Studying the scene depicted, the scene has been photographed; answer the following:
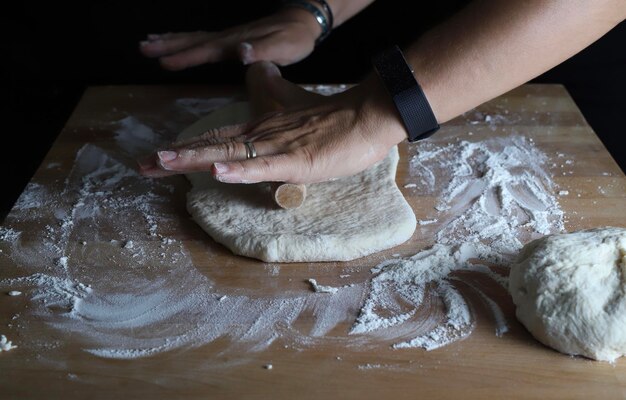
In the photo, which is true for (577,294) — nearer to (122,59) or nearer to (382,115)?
(382,115)

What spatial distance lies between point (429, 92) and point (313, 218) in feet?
1.19

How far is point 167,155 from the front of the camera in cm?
141

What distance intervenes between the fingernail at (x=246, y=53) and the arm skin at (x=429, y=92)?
0.50 m

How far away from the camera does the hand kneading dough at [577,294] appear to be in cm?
116

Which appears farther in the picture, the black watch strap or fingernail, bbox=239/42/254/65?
fingernail, bbox=239/42/254/65

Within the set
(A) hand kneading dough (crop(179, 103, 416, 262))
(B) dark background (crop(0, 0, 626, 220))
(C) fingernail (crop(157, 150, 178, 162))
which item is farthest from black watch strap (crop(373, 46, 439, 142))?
(B) dark background (crop(0, 0, 626, 220))

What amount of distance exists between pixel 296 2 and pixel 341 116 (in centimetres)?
75

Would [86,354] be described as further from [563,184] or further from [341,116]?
[563,184]

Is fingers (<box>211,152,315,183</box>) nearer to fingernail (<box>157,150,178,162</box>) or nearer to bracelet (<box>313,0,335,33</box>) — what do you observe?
fingernail (<box>157,150,178,162</box>)

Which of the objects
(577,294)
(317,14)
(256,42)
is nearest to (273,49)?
(256,42)

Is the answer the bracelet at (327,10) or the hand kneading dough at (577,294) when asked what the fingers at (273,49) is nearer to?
the bracelet at (327,10)

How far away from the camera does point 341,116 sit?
1.49m

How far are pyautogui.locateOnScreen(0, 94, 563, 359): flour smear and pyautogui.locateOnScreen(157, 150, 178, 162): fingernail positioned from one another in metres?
0.19

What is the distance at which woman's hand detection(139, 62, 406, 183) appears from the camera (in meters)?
1.42
